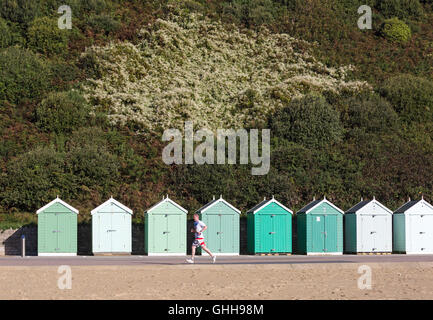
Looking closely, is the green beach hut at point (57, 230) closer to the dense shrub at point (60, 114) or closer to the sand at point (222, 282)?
the sand at point (222, 282)

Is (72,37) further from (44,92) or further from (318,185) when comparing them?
(318,185)

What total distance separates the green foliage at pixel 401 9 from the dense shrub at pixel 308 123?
2235cm

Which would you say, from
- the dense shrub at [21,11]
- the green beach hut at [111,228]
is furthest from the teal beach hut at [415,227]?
the dense shrub at [21,11]

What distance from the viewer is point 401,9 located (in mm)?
66312

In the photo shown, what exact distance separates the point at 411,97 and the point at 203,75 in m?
12.9

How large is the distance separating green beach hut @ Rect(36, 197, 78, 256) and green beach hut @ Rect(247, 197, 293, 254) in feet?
21.1

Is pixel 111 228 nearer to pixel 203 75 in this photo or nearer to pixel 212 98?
pixel 212 98

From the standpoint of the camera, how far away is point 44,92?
47.8 m

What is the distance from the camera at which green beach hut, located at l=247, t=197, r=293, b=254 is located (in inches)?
1166

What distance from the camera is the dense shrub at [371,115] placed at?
149 feet

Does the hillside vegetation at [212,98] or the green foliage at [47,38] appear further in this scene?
the green foliage at [47,38]

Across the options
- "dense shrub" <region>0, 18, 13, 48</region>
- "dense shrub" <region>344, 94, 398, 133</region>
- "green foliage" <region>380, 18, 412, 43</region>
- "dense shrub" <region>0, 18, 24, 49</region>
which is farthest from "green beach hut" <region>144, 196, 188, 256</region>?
"green foliage" <region>380, 18, 412, 43</region>

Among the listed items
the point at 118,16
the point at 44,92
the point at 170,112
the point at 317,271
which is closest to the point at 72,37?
the point at 118,16

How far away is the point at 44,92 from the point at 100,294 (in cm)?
3326
